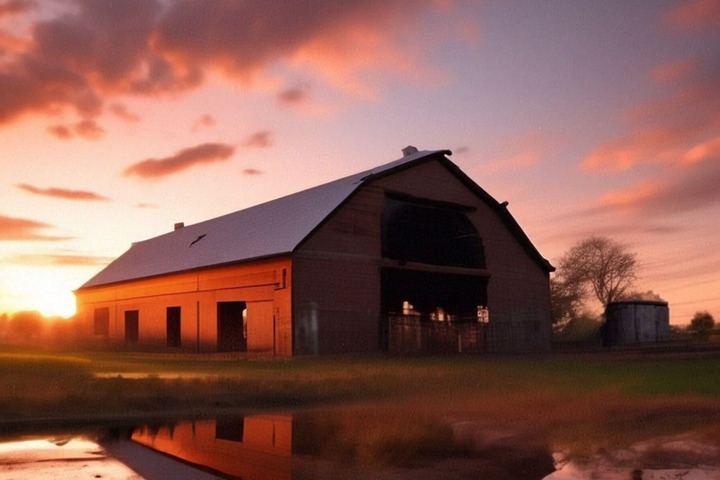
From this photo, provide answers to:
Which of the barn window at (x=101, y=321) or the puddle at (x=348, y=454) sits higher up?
the barn window at (x=101, y=321)

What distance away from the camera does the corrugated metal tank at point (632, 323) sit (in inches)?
1735

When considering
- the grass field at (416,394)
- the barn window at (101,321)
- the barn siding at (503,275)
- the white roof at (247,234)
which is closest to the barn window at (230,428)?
the grass field at (416,394)

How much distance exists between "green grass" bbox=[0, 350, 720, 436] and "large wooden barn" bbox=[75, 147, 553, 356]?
6588mm

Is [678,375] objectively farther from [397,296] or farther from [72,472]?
[397,296]

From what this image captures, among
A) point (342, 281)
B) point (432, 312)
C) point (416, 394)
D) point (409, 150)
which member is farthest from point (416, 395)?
point (409, 150)

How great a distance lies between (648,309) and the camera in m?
45.0

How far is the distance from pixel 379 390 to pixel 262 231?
17.5 meters

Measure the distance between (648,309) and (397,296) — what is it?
62.6 feet

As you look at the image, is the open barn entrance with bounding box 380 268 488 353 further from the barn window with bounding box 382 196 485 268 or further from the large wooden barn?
the barn window with bounding box 382 196 485 268

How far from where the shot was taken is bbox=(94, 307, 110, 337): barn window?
4659cm

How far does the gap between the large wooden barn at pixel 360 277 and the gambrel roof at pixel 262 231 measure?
112 mm

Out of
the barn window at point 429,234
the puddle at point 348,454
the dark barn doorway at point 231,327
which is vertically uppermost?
the barn window at point 429,234

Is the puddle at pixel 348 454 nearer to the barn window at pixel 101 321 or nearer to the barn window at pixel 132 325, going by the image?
the barn window at pixel 132 325

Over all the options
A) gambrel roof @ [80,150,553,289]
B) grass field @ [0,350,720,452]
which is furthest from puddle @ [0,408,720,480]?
gambrel roof @ [80,150,553,289]
